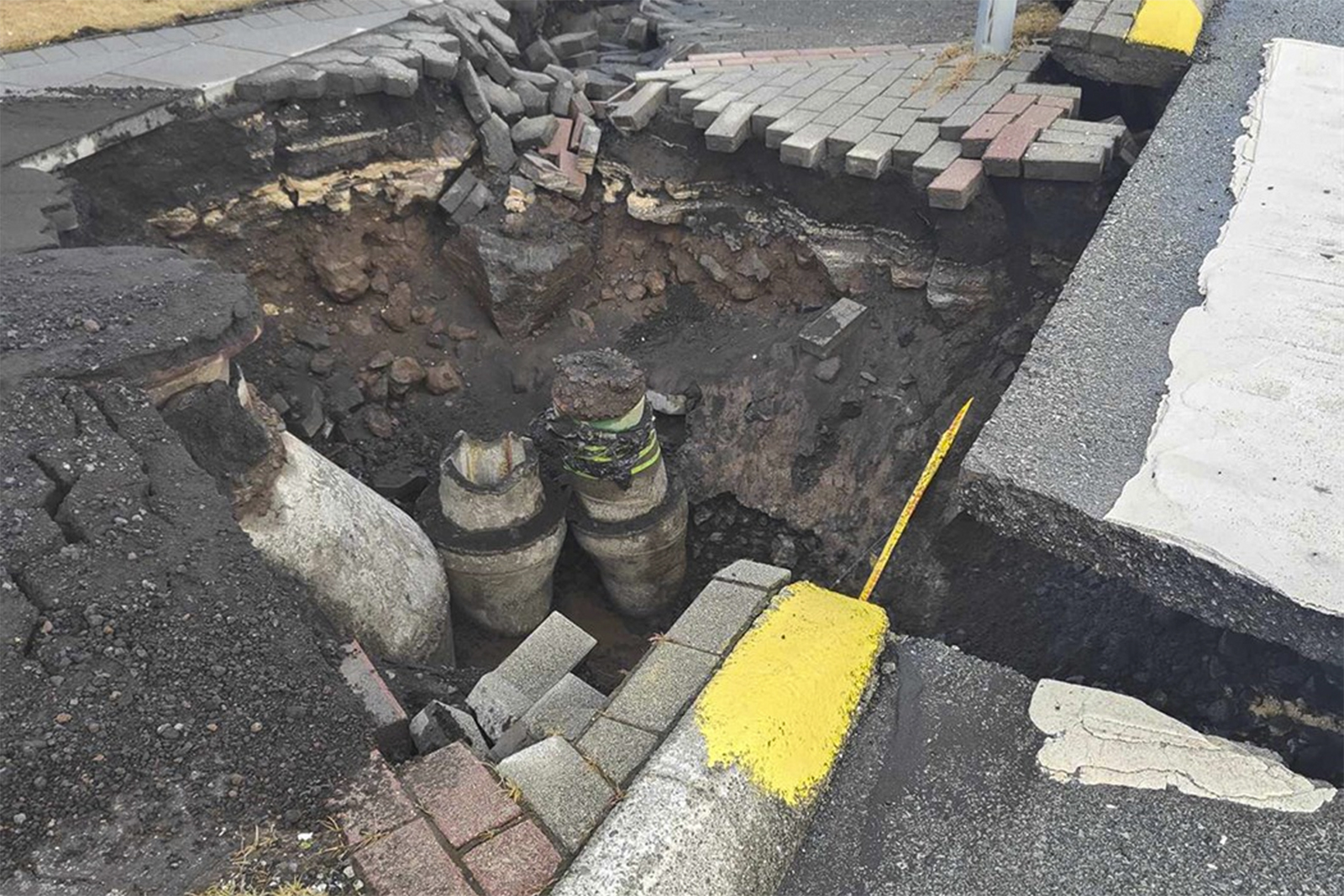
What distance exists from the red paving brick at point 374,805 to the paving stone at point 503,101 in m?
4.39

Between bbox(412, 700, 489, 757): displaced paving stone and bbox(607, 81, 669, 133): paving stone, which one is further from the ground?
bbox(607, 81, 669, 133): paving stone

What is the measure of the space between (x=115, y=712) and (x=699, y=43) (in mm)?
5696

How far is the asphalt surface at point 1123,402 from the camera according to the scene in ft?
6.75

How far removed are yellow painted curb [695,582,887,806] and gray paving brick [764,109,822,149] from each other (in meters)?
2.91

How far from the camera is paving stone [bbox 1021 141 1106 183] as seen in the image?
13.1 feet

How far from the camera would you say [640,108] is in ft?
17.0

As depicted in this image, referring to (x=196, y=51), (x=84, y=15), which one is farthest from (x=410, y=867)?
(x=84, y=15)

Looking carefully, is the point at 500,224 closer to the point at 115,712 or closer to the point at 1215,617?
the point at 115,712

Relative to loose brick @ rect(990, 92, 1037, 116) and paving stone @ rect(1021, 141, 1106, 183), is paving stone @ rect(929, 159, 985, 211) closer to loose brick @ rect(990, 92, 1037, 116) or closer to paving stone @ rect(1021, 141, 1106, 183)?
paving stone @ rect(1021, 141, 1106, 183)

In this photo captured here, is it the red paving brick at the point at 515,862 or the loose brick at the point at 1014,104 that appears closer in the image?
the red paving brick at the point at 515,862

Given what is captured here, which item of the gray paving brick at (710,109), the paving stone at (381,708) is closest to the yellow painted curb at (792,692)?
the paving stone at (381,708)

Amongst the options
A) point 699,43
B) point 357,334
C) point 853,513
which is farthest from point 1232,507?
point 699,43

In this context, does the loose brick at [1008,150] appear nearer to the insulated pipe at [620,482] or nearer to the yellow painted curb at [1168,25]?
the yellow painted curb at [1168,25]

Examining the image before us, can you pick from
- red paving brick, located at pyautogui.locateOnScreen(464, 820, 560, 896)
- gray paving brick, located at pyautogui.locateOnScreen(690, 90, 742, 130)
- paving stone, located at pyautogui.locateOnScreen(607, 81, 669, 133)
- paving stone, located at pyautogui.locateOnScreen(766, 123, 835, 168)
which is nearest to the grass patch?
paving stone, located at pyautogui.locateOnScreen(607, 81, 669, 133)
